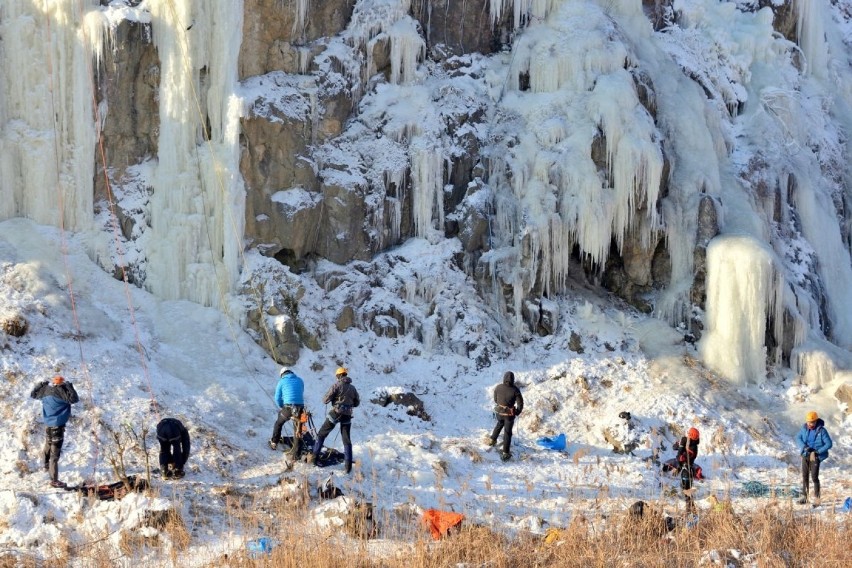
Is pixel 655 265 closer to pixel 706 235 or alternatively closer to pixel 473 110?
pixel 706 235

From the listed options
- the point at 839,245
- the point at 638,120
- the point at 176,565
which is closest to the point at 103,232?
the point at 176,565

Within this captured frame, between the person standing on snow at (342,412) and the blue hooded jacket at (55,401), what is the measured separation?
336 cm

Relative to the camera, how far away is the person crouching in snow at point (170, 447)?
41.8 feet

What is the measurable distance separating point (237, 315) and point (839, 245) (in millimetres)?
14168

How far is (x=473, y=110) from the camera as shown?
2108 centimetres

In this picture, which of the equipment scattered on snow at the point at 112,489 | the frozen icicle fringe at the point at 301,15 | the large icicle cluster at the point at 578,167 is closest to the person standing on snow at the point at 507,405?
the large icicle cluster at the point at 578,167

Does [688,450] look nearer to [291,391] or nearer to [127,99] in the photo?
[291,391]

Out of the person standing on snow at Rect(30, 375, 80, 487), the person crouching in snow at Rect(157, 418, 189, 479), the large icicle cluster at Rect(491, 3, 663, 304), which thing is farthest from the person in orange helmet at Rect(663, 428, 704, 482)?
the person standing on snow at Rect(30, 375, 80, 487)

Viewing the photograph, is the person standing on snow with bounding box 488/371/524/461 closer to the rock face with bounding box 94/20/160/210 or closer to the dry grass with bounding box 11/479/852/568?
the dry grass with bounding box 11/479/852/568

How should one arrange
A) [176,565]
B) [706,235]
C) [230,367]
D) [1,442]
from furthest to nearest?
[706,235] → [230,367] → [1,442] → [176,565]

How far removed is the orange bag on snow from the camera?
36.2 feet

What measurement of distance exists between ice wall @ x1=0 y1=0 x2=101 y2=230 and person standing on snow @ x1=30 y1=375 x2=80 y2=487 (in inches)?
260

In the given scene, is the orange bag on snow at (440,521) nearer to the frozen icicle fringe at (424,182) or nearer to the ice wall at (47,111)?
the frozen icicle fringe at (424,182)

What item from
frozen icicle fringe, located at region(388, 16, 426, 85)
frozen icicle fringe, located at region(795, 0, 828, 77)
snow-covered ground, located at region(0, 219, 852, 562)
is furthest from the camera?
frozen icicle fringe, located at region(795, 0, 828, 77)
